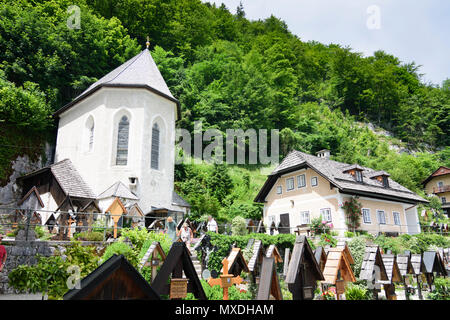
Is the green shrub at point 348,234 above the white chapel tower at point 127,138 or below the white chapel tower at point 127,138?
below

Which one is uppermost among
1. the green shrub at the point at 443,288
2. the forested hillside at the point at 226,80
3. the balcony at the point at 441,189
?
the forested hillside at the point at 226,80

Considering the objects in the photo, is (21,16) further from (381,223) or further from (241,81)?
(381,223)

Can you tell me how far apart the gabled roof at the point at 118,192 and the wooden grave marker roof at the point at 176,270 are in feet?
52.7

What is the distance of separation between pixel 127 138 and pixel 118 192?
13.1 ft

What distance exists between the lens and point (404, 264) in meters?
6.73

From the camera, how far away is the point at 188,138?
1344 inches

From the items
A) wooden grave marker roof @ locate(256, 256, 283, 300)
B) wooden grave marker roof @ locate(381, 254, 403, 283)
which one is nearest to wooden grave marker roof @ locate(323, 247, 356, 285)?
wooden grave marker roof @ locate(381, 254, 403, 283)

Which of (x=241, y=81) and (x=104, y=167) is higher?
(x=241, y=81)

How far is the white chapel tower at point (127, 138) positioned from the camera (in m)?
19.8

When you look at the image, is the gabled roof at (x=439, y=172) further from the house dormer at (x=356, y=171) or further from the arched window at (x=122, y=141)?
the arched window at (x=122, y=141)

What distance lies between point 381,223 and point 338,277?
2169 cm

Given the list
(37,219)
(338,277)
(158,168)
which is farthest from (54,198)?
(338,277)

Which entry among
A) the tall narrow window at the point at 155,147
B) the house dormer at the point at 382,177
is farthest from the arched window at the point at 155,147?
the house dormer at the point at 382,177
